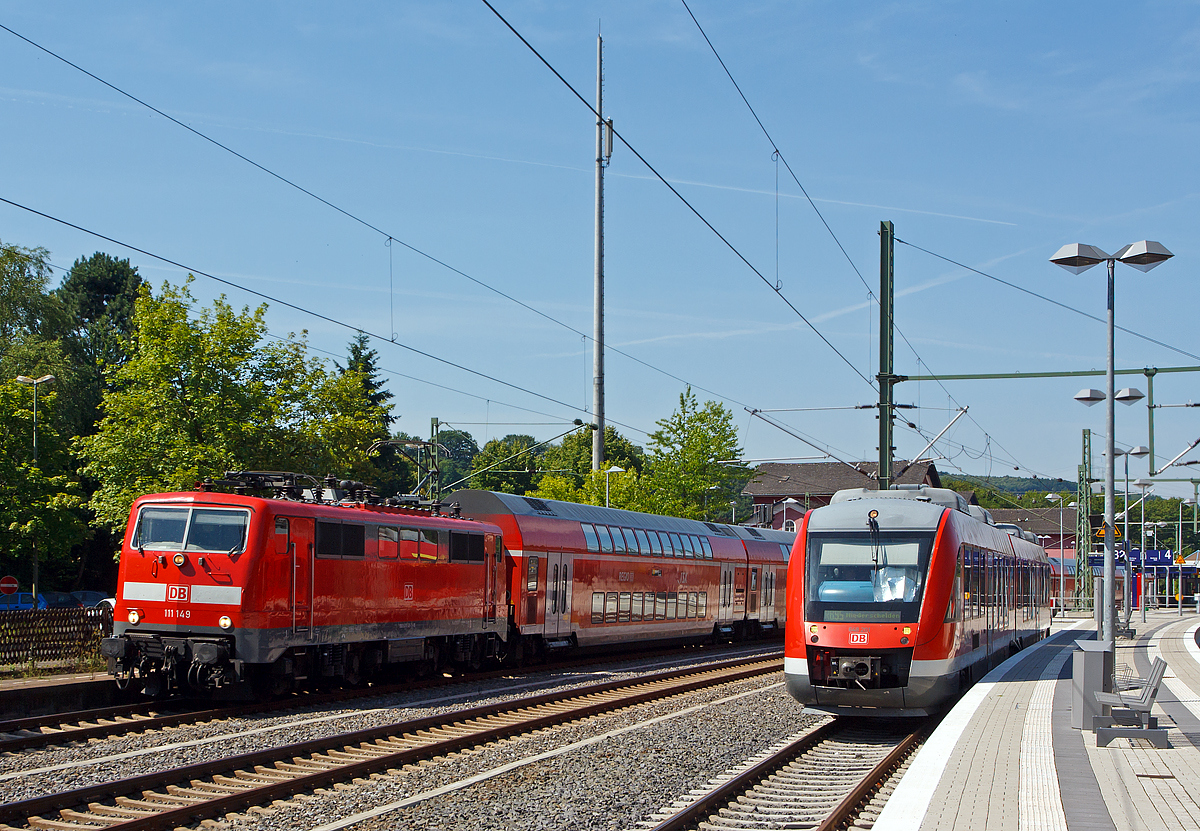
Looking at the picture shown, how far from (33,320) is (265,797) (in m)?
53.2

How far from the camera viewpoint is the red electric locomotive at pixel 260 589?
1603 cm

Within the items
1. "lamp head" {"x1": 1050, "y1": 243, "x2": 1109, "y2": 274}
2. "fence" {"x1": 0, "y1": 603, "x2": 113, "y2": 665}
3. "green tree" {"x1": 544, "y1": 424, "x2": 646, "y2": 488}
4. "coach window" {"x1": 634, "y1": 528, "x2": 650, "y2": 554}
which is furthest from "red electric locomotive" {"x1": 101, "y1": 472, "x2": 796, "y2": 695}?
"green tree" {"x1": 544, "y1": 424, "x2": 646, "y2": 488}

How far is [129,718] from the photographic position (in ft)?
49.3

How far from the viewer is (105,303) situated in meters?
65.1

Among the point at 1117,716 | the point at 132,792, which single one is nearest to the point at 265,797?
the point at 132,792

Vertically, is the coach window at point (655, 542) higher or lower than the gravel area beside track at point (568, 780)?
higher

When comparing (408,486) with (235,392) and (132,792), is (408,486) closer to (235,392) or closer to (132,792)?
(235,392)

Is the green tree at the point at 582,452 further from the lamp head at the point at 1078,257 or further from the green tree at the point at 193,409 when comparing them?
the lamp head at the point at 1078,257

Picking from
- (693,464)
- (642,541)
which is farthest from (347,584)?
(693,464)

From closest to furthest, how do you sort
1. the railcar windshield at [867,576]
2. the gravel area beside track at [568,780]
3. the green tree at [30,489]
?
the gravel area beside track at [568,780]
the railcar windshield at [867,576]
the green tree at [30,489]

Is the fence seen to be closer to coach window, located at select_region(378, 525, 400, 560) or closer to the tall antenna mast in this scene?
coach window, located at select_region(378, 525, 400, 560)

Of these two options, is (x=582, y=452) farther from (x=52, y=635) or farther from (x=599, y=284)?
(x=52, y=635)

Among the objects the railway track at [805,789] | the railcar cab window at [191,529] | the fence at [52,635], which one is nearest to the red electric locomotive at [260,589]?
the railcar cab window at [191,529]

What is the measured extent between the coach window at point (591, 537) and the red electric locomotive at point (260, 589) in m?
7.44
